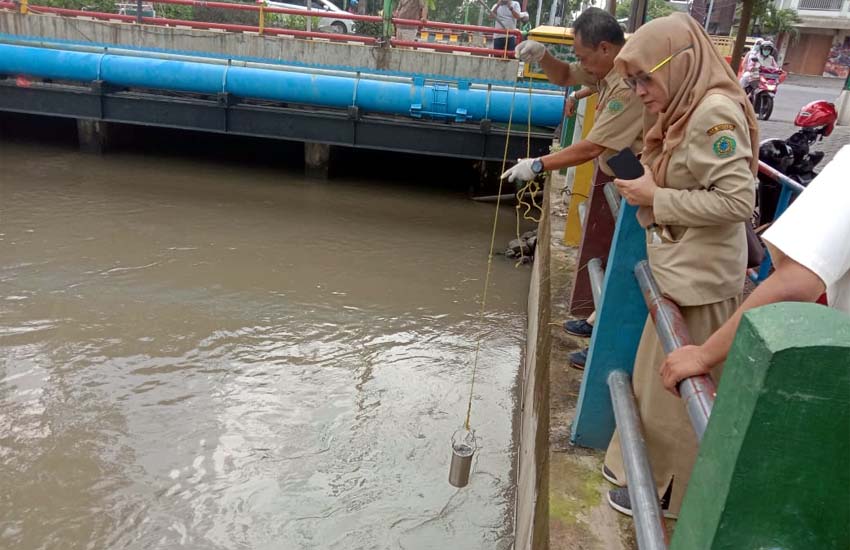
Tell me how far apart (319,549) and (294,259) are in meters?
4.01

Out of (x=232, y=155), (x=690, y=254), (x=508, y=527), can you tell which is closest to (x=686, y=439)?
(x=690, y=254)

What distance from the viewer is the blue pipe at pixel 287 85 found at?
8.78 metres

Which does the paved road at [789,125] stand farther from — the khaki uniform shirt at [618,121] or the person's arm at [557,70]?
the khaki uniform shirt at [618,121]

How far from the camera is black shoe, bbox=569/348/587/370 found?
9.87ft

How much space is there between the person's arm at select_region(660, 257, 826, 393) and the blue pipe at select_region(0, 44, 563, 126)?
7.72 metres

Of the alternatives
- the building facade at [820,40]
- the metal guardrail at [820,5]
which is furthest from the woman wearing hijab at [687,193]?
the metal guardrail at [820,5]

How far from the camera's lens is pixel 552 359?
10.2 feet

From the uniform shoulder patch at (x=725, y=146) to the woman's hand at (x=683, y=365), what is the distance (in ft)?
2.15

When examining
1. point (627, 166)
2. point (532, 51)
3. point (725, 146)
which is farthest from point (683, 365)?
point (532, 51)

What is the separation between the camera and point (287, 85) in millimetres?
8961

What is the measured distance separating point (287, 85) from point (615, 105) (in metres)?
6.80

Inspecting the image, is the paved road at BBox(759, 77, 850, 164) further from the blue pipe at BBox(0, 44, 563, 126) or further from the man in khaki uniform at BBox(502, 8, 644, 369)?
the man in khaki uniform at BBox(502, 8, 644, 369)

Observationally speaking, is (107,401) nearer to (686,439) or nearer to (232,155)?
(686,439)

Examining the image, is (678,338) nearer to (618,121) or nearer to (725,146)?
(725,146)
